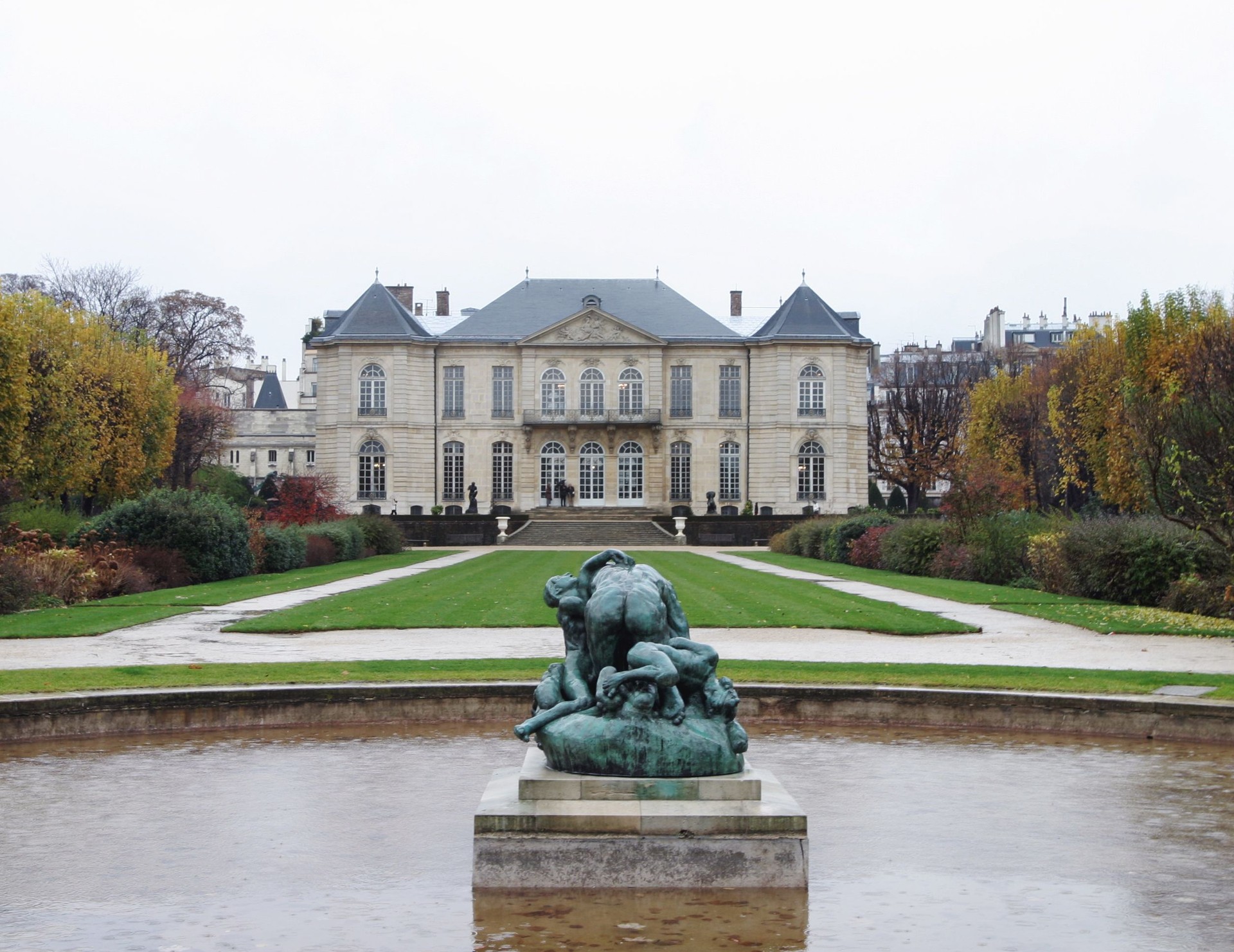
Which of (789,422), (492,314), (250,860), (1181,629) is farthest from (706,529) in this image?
(250,860)

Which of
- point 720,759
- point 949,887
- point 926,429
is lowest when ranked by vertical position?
point 949,887

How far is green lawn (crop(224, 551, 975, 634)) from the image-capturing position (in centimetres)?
1659

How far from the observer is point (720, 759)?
19.8 feet

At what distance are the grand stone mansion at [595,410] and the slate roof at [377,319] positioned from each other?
0.25ft

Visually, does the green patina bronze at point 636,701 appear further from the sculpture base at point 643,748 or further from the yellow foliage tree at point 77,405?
the yellow foliage tree at point 77,405

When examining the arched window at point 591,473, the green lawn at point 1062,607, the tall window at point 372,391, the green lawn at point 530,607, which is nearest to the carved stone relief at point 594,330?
the arched window at point 591,473

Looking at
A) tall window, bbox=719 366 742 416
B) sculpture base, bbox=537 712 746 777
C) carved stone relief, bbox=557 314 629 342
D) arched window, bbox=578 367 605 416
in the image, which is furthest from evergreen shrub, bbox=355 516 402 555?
sculpture base, bbox=537 712 746 777

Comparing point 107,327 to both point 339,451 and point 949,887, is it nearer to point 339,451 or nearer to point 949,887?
point 339,451

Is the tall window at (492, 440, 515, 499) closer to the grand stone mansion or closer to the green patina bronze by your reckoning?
the grand stone mansion

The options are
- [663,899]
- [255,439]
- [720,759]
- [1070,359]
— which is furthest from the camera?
[255,439]

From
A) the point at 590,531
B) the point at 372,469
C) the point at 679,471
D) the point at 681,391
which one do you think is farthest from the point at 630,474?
the point at 590,531

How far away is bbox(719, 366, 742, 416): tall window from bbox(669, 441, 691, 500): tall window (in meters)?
2.43

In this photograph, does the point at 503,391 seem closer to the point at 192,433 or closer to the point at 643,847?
the point at 192,433

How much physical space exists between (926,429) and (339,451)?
1113 inches
